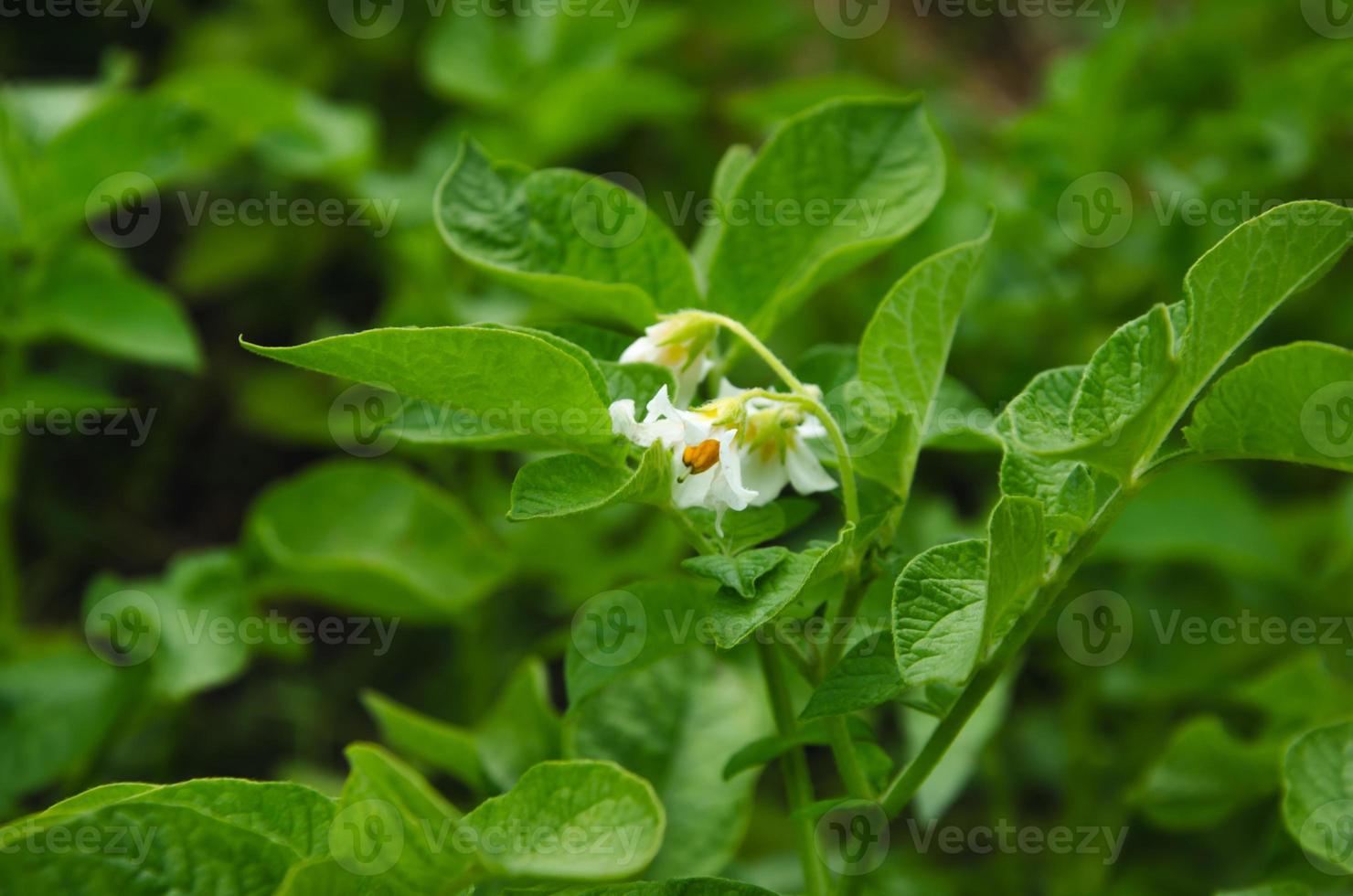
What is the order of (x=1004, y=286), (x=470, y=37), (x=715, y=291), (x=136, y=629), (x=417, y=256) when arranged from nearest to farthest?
(x=715, y=291)
(x=136, y=629)
(x=417, y=256)
(x=1004, y=286)
(x=470, y=37)

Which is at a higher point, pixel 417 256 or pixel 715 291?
pixel 715 291

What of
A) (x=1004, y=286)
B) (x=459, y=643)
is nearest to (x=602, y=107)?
(x=1004, y=286)

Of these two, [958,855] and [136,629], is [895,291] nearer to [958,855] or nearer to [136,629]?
[136,629]
